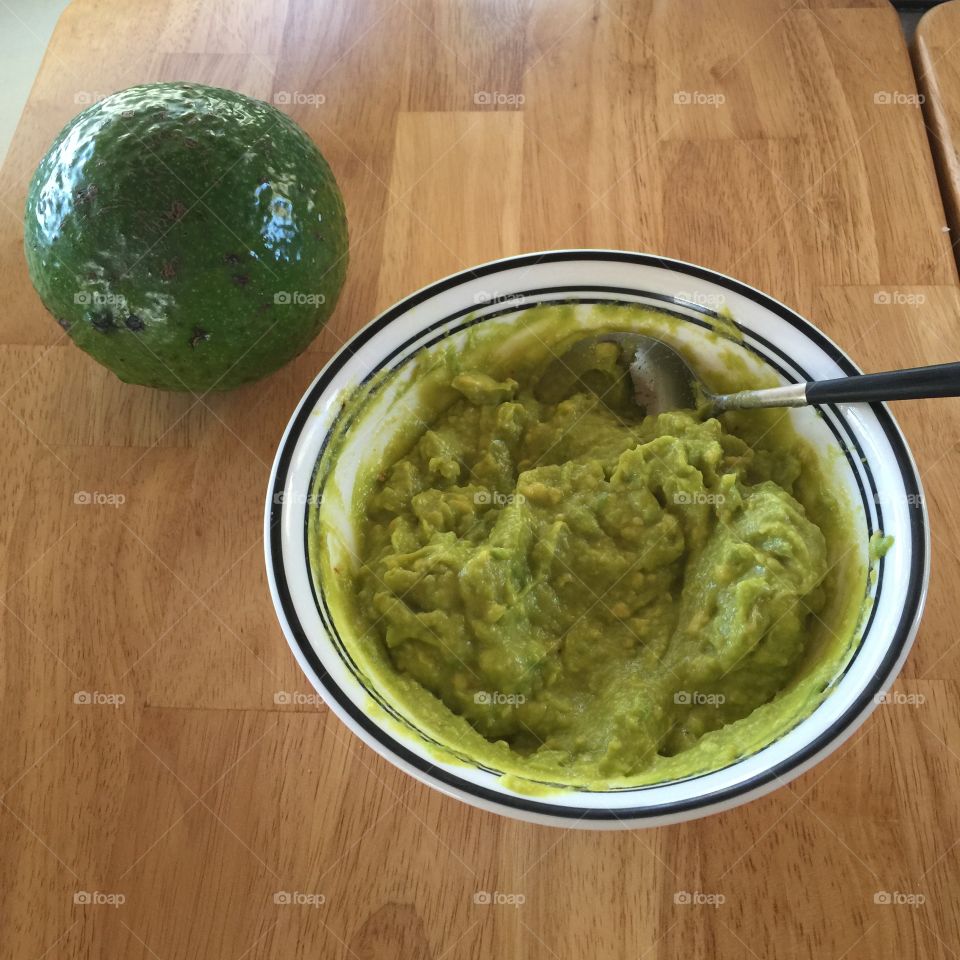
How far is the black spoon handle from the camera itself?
109 cm

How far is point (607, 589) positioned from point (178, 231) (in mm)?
833

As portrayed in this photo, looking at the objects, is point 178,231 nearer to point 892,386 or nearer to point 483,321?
point 483,321

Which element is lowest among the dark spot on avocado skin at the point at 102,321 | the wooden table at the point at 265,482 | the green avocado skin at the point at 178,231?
the wooden table at the point at 265,482

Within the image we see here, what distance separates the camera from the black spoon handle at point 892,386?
1095 mm

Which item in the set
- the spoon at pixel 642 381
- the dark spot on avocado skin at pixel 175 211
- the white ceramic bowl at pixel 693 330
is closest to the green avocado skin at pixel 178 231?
the dark spot on avocado skin at pixel 175 211

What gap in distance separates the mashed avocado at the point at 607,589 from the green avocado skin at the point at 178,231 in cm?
31

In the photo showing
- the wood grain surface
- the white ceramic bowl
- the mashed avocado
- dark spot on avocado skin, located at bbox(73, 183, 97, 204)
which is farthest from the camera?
the wood grain surface

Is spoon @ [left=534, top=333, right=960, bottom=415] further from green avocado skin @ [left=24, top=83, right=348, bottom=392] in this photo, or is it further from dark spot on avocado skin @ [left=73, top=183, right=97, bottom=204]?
dark spot on avocado skin @ [left=73, top=183, right=97, bottom=204]

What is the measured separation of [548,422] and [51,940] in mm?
1076

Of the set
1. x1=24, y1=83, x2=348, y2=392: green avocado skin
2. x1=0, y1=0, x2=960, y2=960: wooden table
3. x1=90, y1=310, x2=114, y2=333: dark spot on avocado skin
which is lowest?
x1=0, y1=0, x2=960, y2=960: wooden table

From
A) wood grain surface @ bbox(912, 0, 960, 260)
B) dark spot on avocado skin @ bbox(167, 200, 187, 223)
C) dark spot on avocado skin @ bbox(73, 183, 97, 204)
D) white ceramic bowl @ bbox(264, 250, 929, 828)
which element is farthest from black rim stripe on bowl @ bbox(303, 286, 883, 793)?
wood grain surface @ bbox(912, 0, 960, 260)

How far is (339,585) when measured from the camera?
4.23 ft

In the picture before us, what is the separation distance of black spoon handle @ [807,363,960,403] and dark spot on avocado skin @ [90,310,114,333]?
1061 millimetres

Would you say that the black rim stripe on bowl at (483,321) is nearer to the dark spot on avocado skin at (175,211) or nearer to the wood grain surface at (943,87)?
the dark spot on avocado skin at (175,211)
